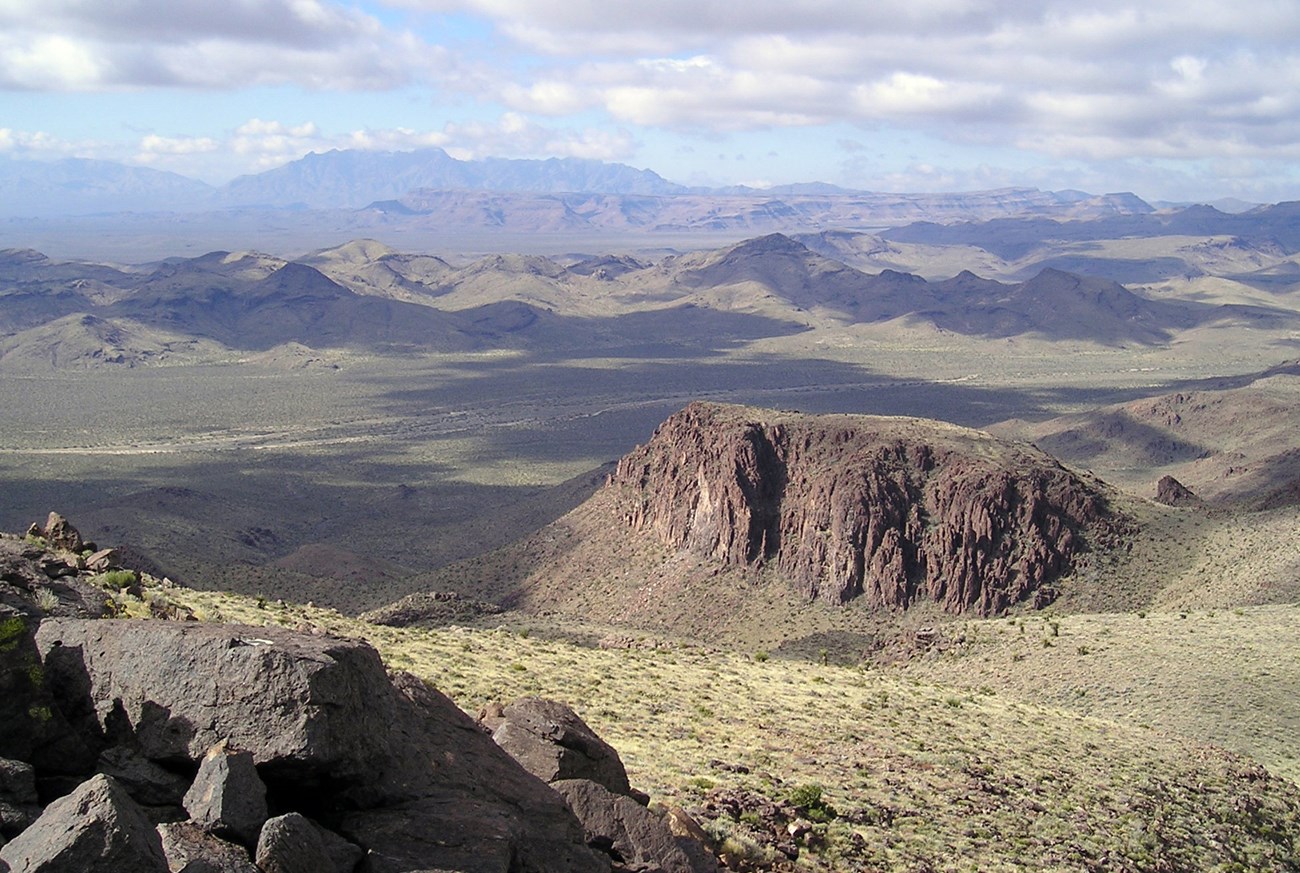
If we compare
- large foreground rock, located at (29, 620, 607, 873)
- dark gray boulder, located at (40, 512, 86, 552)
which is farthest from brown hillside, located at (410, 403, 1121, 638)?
large foreground rock, located at (29, 620, 607, 873)

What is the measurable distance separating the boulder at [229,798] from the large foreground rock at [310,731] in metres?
0.44

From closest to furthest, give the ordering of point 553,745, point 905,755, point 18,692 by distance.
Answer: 1. point 18,692
2. point 553,745
3. point 905,755

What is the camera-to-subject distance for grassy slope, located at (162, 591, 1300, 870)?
22141mm

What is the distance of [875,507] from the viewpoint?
61.8 m

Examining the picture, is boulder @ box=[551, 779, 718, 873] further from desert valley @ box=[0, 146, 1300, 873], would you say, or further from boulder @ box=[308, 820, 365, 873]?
boulder @ box=[308, 820, 365, 873]

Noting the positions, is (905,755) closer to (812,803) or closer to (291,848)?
(812,803)

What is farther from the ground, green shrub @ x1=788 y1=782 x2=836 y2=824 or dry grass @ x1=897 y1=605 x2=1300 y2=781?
green shrub @ x1=788 y1=782 x2=836 y2=824

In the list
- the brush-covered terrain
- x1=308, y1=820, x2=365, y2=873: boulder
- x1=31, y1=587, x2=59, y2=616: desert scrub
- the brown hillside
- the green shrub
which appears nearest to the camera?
x1=308, y1=820, x2=365, y2=873: boulder

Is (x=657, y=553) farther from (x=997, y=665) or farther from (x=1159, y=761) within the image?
(x=1159, y=761)

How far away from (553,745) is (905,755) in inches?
540

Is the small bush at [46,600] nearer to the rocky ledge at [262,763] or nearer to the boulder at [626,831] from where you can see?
the rocky ledge at [262,763]

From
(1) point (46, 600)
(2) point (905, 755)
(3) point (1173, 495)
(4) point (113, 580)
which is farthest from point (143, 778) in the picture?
(3) point (1173, 495)

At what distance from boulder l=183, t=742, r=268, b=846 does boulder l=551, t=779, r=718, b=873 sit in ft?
13.8

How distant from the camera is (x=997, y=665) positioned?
4381 cm
